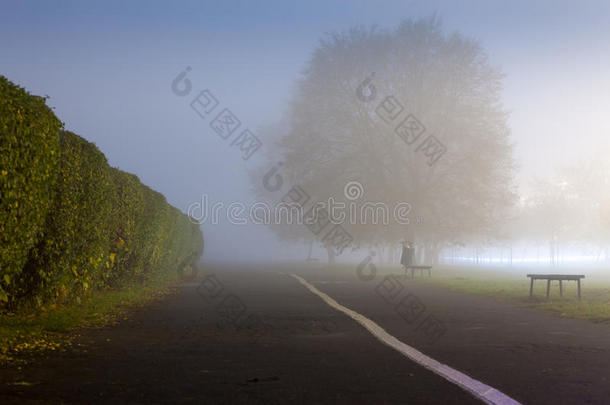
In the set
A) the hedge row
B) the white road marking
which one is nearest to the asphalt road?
the white road marking

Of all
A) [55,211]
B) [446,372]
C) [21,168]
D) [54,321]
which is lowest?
[54,321]

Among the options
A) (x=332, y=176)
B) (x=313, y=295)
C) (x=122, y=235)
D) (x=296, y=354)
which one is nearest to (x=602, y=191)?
(x=332, y=176)

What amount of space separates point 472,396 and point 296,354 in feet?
9.12

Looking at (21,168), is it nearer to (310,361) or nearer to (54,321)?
(54,321)

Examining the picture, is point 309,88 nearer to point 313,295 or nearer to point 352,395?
point 313,295

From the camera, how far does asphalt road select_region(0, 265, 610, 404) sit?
18.2 ft

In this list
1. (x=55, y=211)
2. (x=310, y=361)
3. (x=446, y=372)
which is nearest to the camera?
(x=446, y=372)

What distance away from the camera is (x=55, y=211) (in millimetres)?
11203

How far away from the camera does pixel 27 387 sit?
18.3 ft

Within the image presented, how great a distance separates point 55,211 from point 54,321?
2208 millimetres

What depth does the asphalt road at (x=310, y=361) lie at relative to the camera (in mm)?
5562

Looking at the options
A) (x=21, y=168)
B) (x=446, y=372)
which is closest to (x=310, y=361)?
(x=446, y=372)

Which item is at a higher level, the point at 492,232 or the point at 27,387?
the point at 492,232

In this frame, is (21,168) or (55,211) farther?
(55,211)
